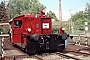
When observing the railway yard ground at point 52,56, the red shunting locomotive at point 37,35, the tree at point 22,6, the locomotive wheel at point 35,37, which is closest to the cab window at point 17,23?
the red shunting locomotive at point 37,35

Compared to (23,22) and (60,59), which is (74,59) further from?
(23,22)

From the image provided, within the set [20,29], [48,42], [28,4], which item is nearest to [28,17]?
[20,29]

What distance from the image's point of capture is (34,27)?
1181 centimetres

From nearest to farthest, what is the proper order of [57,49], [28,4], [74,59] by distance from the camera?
[74,59]
[57,49]
[28,4]

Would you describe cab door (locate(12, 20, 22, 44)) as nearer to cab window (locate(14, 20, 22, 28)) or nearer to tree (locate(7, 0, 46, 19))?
cab window (locate(14, 20, 22, 28))

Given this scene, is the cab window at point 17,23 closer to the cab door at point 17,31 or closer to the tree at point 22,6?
the cab door at point 17,31

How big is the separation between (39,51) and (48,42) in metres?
0.95

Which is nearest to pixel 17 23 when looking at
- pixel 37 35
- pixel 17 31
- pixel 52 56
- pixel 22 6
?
pixel 17 31

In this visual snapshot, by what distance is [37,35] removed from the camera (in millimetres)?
10328

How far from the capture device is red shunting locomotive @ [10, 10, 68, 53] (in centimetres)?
1061

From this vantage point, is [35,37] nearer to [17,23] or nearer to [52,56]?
[52,56]

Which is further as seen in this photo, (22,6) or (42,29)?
(22,6)

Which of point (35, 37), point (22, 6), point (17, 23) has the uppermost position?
point (22, 6)

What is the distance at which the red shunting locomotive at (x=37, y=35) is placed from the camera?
10609 mm
